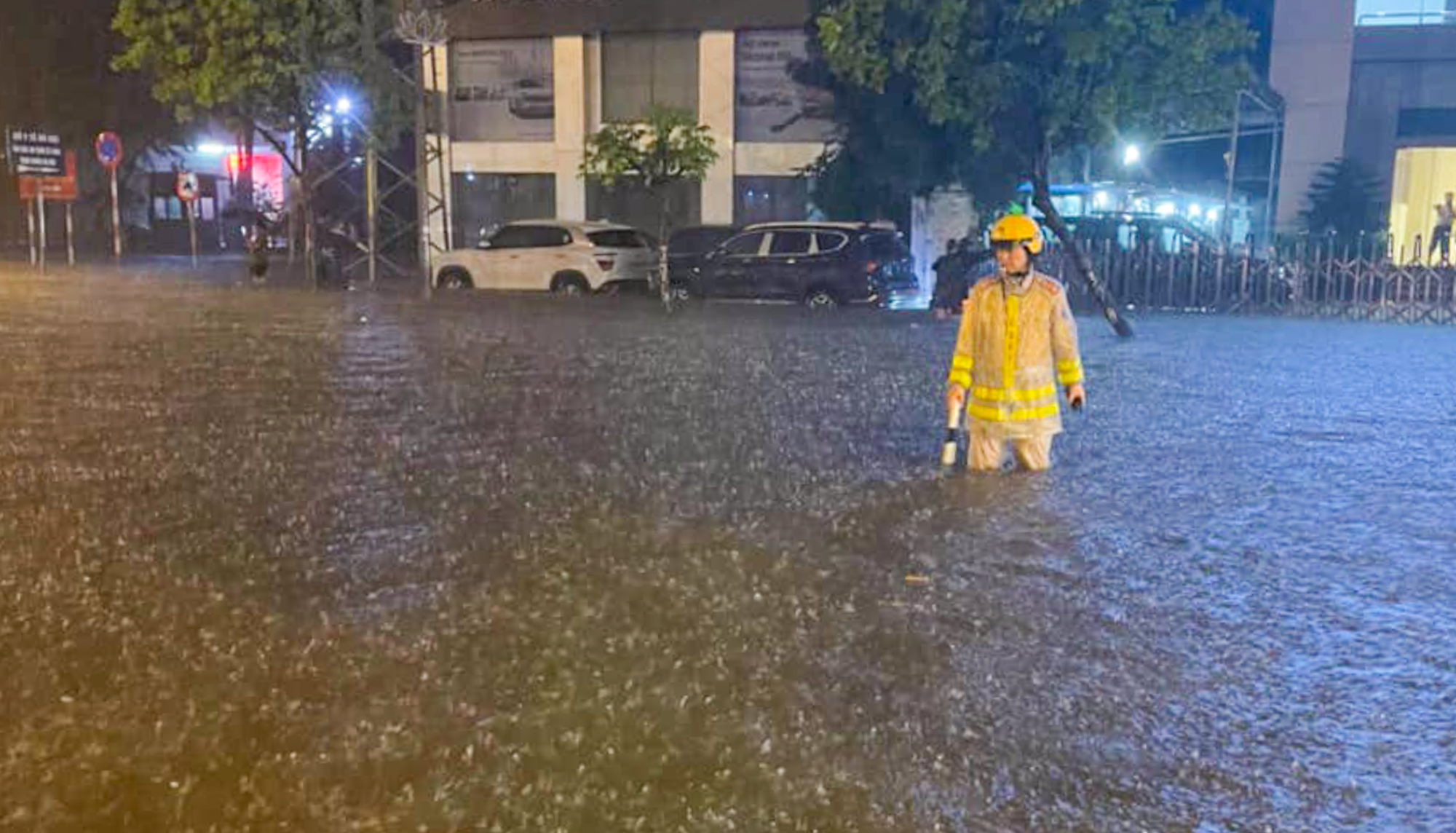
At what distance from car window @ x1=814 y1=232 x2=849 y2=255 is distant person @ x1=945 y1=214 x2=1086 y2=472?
14.0m

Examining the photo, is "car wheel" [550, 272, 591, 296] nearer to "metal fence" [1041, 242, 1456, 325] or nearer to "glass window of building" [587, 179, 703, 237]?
"glass window of building" [587, 179, 703, 237]

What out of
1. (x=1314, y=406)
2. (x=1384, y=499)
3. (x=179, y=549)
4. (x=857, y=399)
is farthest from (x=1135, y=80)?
(x=179, y=549)

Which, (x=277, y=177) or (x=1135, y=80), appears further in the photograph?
(x=277, y=177)

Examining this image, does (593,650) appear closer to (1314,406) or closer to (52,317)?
(1314,406)

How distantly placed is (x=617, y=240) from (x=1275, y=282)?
12.3 metres

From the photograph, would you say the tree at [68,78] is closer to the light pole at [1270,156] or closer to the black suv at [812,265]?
the black suv at [812,265]

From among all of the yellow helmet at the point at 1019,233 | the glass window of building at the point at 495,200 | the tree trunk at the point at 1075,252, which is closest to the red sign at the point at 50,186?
the glass window of building at the point at 495,200

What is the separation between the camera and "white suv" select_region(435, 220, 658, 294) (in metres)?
23.7

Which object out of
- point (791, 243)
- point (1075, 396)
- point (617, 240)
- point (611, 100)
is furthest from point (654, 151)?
point (1075, 396)

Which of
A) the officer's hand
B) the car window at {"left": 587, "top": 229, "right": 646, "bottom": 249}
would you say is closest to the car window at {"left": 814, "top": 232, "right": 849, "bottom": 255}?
the car window at {"left": 587, "top": 229, "right": 646, "bottom": 249}

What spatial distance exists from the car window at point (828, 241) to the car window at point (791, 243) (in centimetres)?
13

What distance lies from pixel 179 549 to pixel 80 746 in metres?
2.22

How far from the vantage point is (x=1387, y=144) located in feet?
96.2

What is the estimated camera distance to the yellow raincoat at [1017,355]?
743 centimetres
